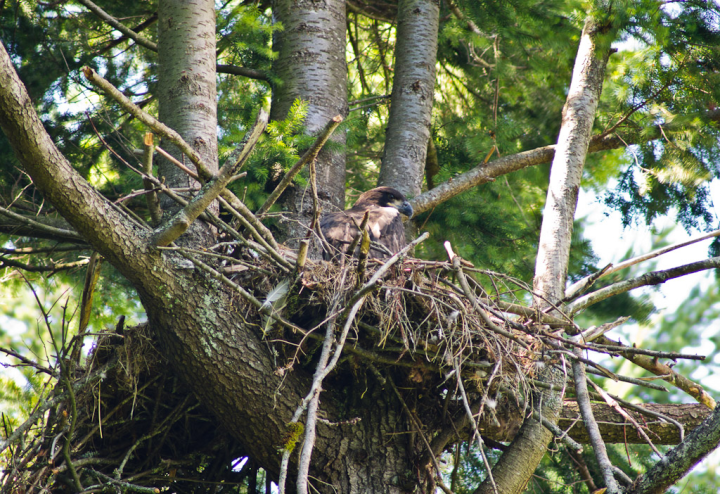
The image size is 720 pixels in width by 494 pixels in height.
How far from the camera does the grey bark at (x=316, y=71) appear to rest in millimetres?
4570

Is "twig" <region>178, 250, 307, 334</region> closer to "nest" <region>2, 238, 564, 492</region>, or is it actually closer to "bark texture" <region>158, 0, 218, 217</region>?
"nest" <region>2, 238, 564, 492</region>

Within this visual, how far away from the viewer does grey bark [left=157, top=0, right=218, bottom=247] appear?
368 centimetres

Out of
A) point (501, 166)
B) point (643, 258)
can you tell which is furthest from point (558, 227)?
point (501, 166)

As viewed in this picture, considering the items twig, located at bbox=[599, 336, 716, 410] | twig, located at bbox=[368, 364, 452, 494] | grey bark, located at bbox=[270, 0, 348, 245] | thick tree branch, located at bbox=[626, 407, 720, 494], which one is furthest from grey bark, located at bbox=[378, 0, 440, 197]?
thick tree branch, located at bbox=[626, 407, 720, 494]

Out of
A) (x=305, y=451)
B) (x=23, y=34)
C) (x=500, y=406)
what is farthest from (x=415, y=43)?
(x=305, y=451)

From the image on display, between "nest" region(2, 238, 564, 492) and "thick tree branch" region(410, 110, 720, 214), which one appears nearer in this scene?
"nest" region(2, 238, 564, 492)

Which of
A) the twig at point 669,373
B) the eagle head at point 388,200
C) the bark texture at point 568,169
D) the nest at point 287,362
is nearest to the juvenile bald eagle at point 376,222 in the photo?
the eagle head at point 388,200

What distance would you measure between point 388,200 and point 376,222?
509 mm

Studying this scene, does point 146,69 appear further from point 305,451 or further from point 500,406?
point 305,451

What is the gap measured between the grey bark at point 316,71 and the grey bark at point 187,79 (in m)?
0.85

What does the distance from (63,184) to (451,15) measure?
457 centimetres

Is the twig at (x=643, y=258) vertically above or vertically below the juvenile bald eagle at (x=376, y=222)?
below

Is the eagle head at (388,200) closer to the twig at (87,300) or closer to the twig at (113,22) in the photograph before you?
the twig at (113,22)

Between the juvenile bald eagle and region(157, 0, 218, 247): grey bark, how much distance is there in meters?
0.86
